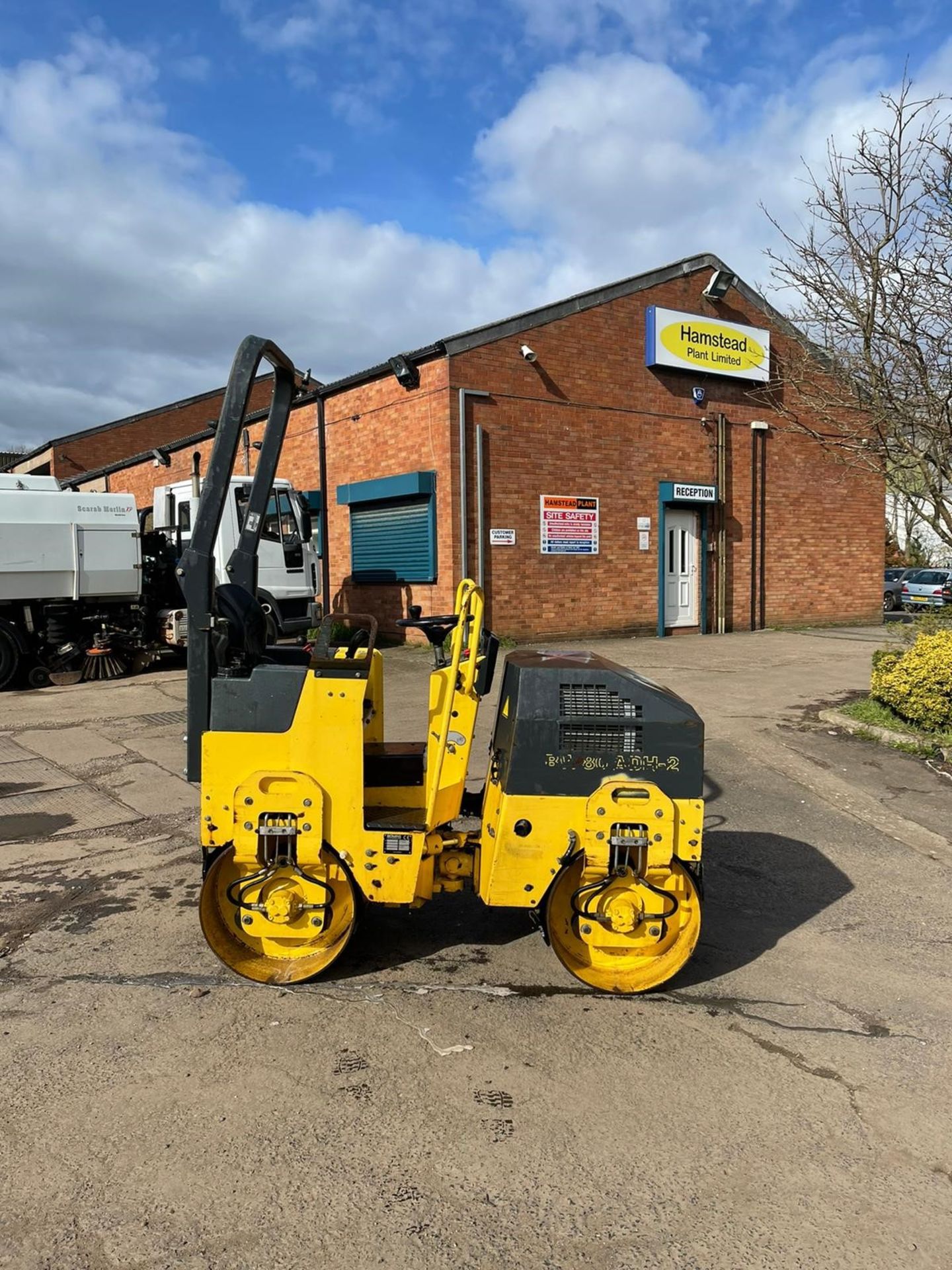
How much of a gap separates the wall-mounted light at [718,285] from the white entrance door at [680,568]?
4.11 metres

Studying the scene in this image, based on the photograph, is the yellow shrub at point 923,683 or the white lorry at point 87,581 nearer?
the yellow shrub at point 923,683

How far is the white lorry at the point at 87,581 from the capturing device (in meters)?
11.5

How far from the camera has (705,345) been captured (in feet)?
56.0

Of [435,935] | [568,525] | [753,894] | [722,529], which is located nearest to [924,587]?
[722,529]

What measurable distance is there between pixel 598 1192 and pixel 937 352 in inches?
313

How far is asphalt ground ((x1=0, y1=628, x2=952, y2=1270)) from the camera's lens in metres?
2.35

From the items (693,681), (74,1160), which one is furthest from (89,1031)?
(693,681)

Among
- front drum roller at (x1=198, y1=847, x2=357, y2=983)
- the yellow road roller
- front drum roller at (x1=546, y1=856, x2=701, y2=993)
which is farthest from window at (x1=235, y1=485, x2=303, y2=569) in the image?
front drum roller at (x1=546, y1=856, x2=701, y2=993)

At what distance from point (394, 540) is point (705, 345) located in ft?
23.5

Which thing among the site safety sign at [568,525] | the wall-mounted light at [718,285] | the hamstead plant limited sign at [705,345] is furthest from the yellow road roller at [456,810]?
the wall-mounted light at [718,285]

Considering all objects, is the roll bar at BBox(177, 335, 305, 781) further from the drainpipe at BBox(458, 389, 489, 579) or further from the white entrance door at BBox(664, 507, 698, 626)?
the white entrance door at BBox(664, 507, 698, 626)

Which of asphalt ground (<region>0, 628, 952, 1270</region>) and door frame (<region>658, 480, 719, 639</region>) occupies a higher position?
door frame (<region>658, 480, 719, 639</region>)

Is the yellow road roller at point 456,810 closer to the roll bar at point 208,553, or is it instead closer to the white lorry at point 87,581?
the roll bar at point 208,553

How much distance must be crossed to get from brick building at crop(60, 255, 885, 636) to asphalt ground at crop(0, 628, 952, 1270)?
10217 millimetres
